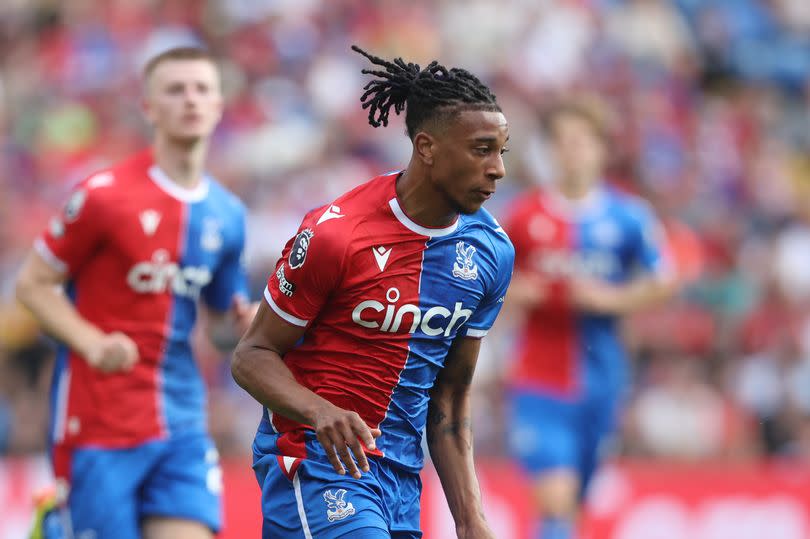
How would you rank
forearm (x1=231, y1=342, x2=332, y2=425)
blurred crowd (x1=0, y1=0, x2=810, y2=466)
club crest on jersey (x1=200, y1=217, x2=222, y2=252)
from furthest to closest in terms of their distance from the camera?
blurred crowd (x1=0, y1=0, x2=810, y2=466) < club crest on jersey (x1=200, y1=217, x2=222, y2=252) < forearm (x1=231, y1=342, x2=332, y2=425)

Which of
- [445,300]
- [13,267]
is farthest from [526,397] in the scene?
[13,267]

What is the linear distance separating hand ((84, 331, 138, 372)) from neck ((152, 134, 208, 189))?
3.11ft

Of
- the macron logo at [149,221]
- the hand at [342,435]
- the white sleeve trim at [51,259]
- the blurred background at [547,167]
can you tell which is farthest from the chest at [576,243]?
the hand at [342,435]

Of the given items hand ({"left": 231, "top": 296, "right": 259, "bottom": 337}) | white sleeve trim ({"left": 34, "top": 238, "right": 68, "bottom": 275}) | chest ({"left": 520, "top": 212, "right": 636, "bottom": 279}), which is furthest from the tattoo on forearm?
chest ({"left": 520, "top": 212, "right": 636, "bottom": 279})

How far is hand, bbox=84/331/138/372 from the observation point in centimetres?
634

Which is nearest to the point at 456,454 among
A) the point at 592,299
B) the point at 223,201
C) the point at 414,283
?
the point at 414,283

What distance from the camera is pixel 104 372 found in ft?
21.2

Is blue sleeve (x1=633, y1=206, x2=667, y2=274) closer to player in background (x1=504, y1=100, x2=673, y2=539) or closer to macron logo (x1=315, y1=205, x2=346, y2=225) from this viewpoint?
player in background (x1=504, y1=100, x2=673, y2=539)

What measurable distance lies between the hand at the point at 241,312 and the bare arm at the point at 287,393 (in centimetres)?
196

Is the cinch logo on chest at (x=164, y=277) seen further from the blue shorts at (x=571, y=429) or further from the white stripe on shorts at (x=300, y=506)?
the blue shorts at (x=571, y=429)

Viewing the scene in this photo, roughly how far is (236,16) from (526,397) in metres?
8.99

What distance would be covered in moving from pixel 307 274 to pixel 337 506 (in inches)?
31.5

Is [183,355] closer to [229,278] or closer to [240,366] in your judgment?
[229,278]

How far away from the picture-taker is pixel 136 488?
6.54m
